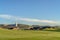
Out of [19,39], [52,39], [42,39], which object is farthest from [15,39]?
[52,39]

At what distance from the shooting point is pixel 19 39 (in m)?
20.2

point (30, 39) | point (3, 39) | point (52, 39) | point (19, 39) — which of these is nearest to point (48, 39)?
point (52, 39)

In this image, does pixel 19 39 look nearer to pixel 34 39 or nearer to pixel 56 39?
pixel 34 39

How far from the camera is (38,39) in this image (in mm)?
20609

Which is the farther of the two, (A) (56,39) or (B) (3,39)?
(A) (56,39)

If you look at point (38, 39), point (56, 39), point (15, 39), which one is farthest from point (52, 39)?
point (15, 39)

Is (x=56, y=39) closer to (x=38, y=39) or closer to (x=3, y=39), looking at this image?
(x=38, y=39)

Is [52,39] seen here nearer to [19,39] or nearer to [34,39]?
[34,39]

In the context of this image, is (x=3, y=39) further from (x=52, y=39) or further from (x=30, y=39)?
(x=52, y=39)

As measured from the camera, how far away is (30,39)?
20.2 meters

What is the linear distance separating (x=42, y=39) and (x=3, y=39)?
478 centimetres

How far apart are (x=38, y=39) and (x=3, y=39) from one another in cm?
431

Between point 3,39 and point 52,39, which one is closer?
point 3,39

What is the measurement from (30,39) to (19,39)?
134cm
